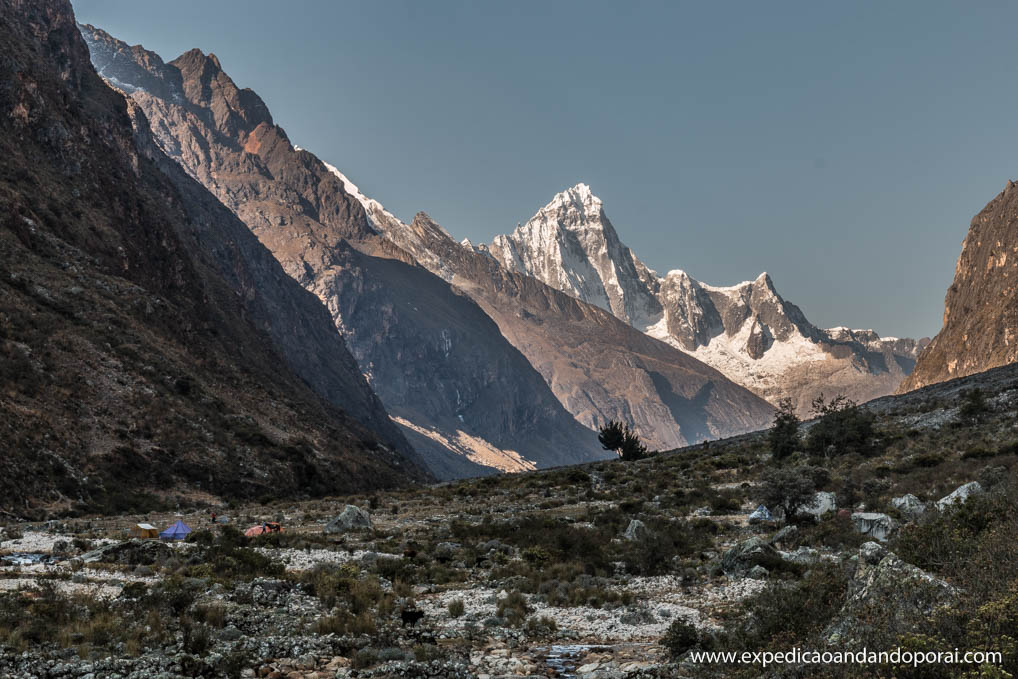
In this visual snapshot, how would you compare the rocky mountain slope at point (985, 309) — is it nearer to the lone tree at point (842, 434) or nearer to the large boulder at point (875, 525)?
the lone tree at point (842, 434)

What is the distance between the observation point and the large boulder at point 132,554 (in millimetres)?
20188

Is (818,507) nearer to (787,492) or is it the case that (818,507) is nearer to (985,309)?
(787,492)

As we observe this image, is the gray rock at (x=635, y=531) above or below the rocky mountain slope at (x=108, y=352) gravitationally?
below

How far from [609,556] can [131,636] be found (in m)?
15.2

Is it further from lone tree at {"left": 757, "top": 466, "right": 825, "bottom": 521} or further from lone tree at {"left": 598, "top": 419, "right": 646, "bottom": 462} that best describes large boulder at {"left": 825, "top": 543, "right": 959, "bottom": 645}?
lone tree at {"left": 598, "top": 419, "right": 646, "bottom": 462}

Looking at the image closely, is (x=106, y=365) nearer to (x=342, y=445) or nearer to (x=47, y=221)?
(x=47, y=221)

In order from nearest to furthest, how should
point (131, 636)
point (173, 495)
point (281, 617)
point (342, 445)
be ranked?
point (131, 636) → point (281, 617) → point (173, 495) → point (342, 445)

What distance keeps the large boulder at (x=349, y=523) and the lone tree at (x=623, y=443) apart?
60.0 meters

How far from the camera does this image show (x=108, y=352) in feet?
196

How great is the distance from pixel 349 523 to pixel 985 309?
190815mm

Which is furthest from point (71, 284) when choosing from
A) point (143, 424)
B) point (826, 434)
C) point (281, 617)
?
point (826, 434)

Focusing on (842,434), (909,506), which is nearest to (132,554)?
(909,506)

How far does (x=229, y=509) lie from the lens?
43.2 m

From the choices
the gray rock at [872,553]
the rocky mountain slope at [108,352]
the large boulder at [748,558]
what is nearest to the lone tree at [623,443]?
the rocky mountain slope at [108,352]
